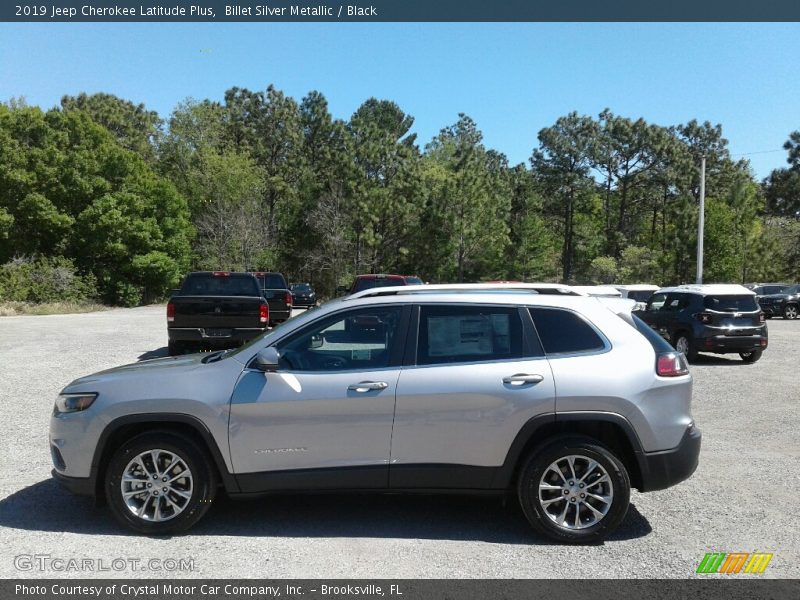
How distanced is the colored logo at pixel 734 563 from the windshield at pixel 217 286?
31.9 ft

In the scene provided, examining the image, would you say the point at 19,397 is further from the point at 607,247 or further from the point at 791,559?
the point at 607,247

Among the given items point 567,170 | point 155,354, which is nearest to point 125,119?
point 567,170

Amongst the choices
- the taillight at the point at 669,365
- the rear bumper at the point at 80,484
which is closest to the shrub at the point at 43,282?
the rear bumper at the point at 80,484

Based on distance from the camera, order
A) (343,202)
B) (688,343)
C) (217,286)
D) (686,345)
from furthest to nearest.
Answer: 1. (343,202)
2. (686,345)
3. (688,343)
4. (217,286)

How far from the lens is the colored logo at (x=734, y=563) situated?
416 cm

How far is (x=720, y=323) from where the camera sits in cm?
1434

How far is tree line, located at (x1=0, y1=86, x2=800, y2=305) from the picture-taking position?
38.5 metres

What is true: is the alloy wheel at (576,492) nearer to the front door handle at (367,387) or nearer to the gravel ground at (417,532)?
the gravel ground at (417,532)

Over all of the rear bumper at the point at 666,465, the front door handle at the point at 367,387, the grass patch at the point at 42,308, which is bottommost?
the grass patch at the point at 42,308

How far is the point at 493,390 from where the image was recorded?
4.52 metres

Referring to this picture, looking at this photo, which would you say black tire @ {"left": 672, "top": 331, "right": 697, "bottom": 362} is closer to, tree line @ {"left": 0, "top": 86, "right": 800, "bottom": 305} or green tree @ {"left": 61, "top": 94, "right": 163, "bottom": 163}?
tree line @ {"left": 0, "top": 86, "right": 800, "bottom": 305}

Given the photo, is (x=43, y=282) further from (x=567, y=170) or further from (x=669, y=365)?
(x=567, y=170)

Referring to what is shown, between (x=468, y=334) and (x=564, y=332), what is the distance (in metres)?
0.70

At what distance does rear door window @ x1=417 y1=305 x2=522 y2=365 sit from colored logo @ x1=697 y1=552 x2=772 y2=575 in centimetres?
179
